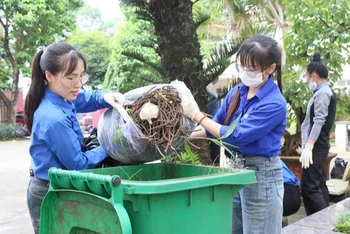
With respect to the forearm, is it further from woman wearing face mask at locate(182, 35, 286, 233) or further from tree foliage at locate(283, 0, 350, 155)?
tree foliage at locate(283, 0, 350, 155)

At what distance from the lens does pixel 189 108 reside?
2.13 m

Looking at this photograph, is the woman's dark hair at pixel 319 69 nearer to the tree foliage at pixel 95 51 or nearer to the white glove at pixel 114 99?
the white glove at pixel 114 99

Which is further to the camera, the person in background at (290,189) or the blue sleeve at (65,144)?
the person in background at (290,189)

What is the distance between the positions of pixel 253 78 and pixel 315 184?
8.73ft

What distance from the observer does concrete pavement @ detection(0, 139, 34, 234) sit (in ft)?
17.7

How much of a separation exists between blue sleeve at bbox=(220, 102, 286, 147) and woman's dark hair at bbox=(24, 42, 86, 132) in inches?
31.9

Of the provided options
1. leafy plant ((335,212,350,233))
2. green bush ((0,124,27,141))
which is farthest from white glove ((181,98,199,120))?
green bush ((0,124,27,141))

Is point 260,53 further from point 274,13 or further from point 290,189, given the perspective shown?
point 274,13

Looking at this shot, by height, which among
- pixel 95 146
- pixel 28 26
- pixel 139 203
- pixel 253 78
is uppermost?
pixel 28 26

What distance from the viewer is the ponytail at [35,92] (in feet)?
7.15

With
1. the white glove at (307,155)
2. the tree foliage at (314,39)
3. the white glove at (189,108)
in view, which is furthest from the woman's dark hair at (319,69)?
the white glove at (189,108)

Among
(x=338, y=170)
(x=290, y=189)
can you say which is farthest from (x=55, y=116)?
(x=338, y=170)

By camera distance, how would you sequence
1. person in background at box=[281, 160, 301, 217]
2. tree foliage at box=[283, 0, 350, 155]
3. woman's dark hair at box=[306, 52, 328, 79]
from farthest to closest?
tree foliage at box=[283, 0, 350, 155]
woman's dark hair at box=[306, 52, 328, 79]
person in background at box=[281, 160, 301, 217]

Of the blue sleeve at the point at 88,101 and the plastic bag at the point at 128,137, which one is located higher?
the blue sleeve at the point at 88,101
